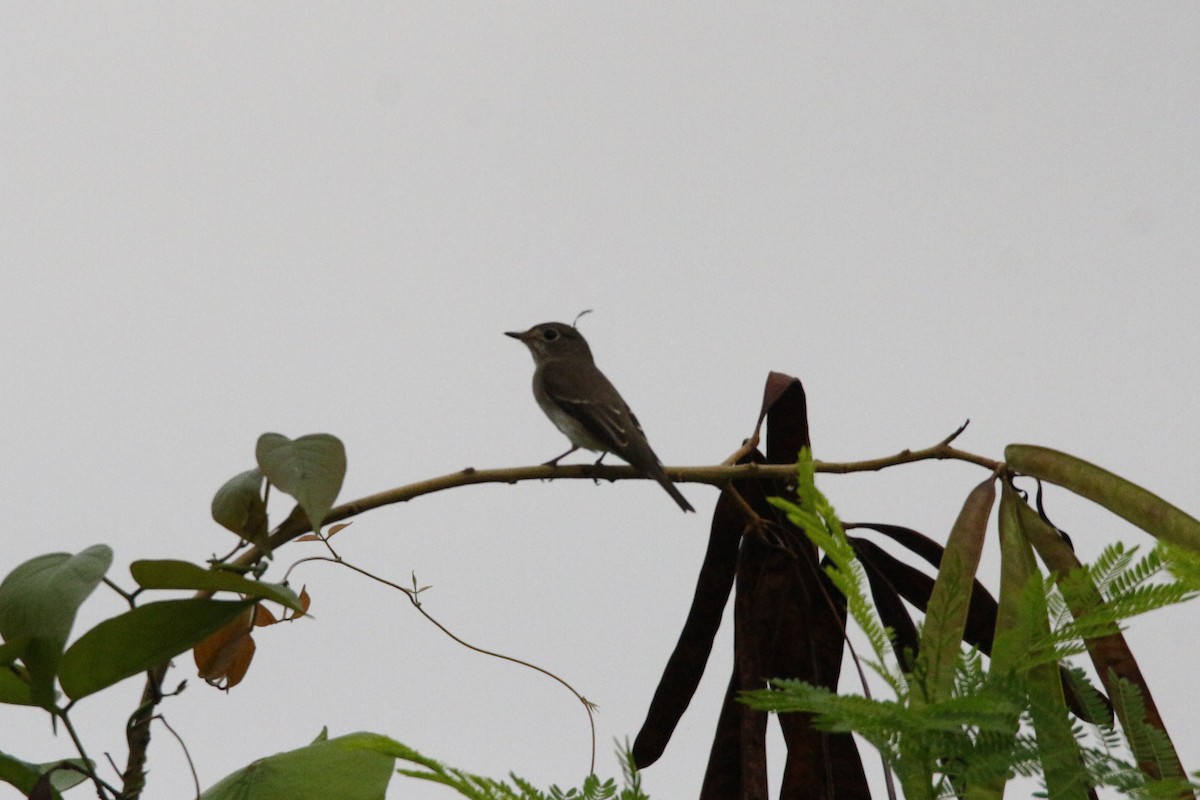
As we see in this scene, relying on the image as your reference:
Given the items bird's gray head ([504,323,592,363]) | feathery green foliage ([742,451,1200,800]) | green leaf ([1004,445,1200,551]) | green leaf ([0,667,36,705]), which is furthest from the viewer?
bird's gray head ([504,323,592,363])

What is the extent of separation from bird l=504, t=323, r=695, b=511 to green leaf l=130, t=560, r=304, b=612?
112 inches

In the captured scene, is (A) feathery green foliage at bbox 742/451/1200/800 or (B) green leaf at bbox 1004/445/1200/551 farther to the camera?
(B) green leaf at bbox 1004/445/1200/551

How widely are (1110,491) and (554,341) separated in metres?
5.15

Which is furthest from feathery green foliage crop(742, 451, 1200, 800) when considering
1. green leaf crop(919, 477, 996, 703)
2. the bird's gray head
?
the bird's gray head

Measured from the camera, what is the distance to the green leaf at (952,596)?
3.82 ft

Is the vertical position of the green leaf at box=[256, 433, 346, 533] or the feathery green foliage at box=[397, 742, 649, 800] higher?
the green leaf at box=[256, 433, 346, 533]

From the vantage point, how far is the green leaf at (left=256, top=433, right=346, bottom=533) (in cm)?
150

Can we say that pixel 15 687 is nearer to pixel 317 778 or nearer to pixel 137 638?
pixel 137 638

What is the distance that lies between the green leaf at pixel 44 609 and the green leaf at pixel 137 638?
4 cm

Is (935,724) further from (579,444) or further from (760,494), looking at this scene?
(579,444)

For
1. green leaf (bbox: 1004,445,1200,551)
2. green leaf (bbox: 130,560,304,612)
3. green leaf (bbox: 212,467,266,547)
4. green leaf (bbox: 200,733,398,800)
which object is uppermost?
green leaf (bbox: 1004,445,1200,551)

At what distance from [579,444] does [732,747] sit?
3.90 metres

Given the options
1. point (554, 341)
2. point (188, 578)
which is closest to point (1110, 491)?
point (188, 578)

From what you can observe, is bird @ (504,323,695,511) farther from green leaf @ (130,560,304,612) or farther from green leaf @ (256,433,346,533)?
green leaf @ (130,560,304,612)
